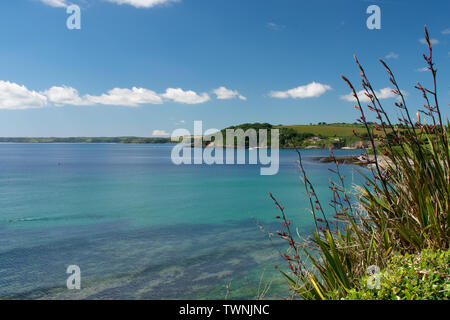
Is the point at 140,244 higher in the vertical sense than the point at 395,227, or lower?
lower

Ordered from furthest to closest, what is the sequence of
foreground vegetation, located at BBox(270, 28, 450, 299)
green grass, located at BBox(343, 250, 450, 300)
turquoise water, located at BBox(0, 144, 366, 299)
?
turquoise water, located at BBox(0, 144, 366, 299) < foreground vegetation, located at BBox(270, 28, 450, 299) < green grass, located at BBox(343, 250, 450, 300)

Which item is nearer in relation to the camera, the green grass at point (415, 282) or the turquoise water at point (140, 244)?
the green grass at point (415, 282)

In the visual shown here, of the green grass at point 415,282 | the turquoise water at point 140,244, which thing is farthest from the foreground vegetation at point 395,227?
the turquoise water at point 140,244

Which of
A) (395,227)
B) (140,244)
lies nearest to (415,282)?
(395,227)

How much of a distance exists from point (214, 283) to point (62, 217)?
1530cm

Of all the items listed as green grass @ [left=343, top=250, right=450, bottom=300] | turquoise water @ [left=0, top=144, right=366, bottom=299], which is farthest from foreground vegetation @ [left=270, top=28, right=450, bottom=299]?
turquoise water @ [left=0, top=144, right=366, bottom=299]

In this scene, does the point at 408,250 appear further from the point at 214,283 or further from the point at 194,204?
the point at 194,204

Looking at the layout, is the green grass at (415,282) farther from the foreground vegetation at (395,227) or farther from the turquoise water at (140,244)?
the turquoise water at (140,244)

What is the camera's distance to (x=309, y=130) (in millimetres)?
137125

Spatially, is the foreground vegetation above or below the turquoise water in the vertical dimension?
above

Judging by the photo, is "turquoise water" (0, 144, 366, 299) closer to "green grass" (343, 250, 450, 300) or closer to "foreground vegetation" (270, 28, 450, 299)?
"foreground vegetation" (270, 28, 450, 299)

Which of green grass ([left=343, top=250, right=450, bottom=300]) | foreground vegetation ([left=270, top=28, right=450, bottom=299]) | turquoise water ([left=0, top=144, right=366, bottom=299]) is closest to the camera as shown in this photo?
green grass ([left=343, top=250, right=450, bottom=300])

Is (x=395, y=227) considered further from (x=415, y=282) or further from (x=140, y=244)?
(x=140, y=244)
